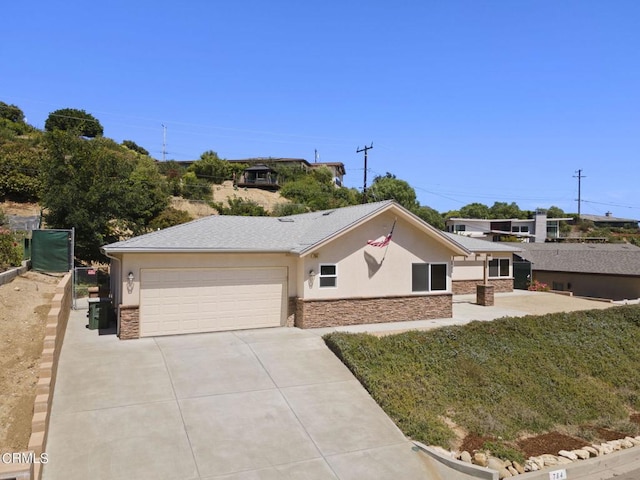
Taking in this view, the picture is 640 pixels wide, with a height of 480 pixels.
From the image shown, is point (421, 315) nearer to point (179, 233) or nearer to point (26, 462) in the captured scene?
point (179, 233)

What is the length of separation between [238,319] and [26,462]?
8.66 meters

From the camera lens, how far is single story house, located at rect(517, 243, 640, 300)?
1163 inches

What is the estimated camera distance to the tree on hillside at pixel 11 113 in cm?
6231

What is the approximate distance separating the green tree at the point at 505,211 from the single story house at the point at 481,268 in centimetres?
5585

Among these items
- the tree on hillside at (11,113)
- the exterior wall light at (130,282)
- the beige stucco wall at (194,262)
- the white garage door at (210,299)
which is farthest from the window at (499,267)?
the tree on hillside at (11,113)

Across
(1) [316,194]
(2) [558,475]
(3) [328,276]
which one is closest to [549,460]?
(2) [558,475]

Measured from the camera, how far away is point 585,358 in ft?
47.4

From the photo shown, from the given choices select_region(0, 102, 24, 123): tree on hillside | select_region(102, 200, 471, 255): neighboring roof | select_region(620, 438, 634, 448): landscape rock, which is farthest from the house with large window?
select_region(0, 102, 24, 123): tree on hillside

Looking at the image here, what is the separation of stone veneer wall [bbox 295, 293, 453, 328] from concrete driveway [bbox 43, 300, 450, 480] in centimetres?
260

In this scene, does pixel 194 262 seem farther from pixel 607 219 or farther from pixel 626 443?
pixel 607 219

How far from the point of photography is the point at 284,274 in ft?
52.0

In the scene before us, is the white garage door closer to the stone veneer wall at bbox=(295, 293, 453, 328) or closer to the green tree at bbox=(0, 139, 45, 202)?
the stone veneer wall at bbox=(295, 293, 453, 328)

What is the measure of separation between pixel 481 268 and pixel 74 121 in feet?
209

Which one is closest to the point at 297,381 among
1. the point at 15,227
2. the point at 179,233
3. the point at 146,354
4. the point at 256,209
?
the point at 146,354
